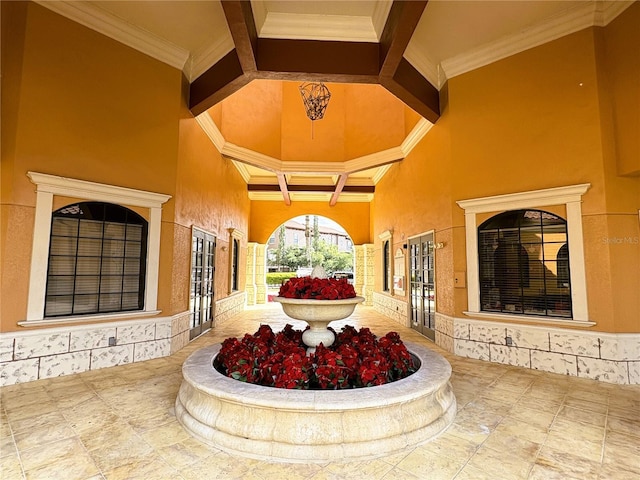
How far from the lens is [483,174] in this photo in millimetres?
4648

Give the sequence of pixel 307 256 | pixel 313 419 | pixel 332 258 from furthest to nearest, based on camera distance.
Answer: pixel 332 258 < pixel 307 256 < pixel 313 419

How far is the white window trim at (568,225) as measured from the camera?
3865 mm

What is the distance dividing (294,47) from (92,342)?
177 inches

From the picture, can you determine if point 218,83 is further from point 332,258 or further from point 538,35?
point 332,258

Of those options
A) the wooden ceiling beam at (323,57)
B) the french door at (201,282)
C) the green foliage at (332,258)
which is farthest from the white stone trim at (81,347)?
the green foliage at (332,258)

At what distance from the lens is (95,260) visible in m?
4.07

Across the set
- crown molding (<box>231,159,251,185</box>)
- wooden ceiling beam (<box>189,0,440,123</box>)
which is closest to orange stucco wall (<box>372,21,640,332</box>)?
wooden ceiling beam (<box>189,0,440,123</box>)

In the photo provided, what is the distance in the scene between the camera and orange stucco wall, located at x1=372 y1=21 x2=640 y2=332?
374cm

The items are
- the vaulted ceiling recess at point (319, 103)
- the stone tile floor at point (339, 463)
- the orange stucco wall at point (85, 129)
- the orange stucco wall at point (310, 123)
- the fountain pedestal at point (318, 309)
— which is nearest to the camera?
the stone tile floor at point (339, 463)

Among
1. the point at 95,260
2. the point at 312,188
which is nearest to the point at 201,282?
the point at 95,260

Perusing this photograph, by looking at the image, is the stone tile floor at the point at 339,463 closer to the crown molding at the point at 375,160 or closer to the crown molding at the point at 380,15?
the crown molding at the point at 380,15

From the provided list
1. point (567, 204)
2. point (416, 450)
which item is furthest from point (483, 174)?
point (416, 450)

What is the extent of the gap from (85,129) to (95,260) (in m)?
1.60

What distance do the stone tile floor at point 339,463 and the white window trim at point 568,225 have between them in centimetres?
101
